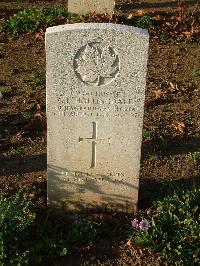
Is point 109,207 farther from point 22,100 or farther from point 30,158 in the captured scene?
point 22,100

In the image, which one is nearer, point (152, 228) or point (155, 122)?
point (152, 228)

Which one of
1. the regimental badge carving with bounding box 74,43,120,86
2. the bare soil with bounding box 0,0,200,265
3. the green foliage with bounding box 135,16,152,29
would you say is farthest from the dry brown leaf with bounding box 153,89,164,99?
the regimental badge carving with bounding box 74,43,120,86

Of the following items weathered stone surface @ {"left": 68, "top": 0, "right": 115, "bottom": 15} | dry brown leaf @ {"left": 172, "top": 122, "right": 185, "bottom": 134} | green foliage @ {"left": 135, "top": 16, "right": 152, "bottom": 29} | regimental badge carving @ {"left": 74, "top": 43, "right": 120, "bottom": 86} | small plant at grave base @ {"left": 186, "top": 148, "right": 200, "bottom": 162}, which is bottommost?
small plant at grave base @ {"left": 186, "top": 148, "right": 200, "bottom": 162}

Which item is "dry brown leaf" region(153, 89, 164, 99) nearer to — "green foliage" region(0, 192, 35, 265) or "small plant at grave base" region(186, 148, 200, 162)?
"small plant at grave base" region(186, 148, 200, 162)

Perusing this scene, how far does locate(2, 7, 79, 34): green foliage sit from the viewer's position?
9336mm

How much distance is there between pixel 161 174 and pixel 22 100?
7.84 feet

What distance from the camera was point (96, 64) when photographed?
4.70 meters

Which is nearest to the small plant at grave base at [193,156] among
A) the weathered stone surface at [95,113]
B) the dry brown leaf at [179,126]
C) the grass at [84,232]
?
the dry brown leaf at [179,126]

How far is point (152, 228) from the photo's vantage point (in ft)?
16.6

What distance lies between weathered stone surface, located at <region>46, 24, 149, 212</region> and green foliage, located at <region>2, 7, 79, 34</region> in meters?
4.67

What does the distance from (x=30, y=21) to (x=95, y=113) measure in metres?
4.96

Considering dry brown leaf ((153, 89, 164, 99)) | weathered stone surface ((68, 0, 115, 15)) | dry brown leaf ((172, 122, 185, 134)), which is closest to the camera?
dry brown leaf ((172, 122, 185, 134))

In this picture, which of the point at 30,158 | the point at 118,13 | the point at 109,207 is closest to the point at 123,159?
the point at 109,207

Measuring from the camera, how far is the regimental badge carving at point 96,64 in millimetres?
4609
